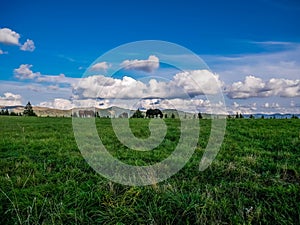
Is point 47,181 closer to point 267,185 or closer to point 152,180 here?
point 152,180

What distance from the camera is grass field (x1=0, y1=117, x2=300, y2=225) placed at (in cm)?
584

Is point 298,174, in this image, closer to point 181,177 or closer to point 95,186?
point 181,177

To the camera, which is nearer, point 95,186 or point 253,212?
point 253,212

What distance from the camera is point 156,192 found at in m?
6.59

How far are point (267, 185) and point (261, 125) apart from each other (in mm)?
10946

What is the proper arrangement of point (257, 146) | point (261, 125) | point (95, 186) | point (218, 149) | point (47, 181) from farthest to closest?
point (261, 125) → point (257, 146) → point (218, 149) → point (47, 181) → point (95, 186)

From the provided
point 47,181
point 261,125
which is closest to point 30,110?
point 261,125

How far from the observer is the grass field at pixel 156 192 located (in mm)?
5836

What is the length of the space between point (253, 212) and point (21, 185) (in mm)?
5238

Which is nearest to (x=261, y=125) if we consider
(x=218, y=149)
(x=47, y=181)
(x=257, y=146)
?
(x=257, y=146)

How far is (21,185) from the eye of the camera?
7.45 metres

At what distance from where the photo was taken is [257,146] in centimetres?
1188

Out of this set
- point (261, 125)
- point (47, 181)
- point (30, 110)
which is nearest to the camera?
point (47, 181)

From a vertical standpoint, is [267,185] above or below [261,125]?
below
